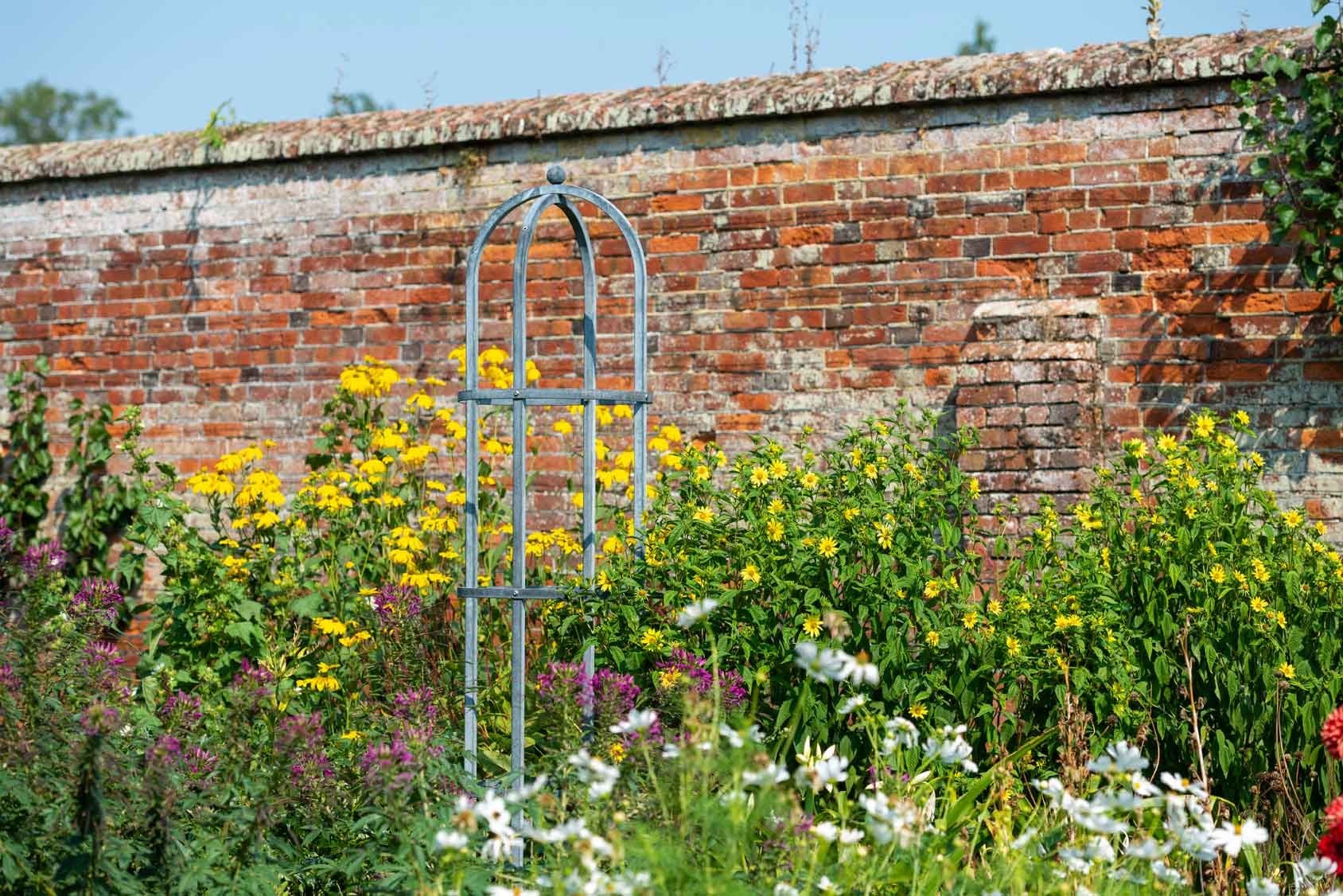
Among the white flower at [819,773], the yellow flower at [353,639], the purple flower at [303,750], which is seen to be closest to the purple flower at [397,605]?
the yellow flower at [353,639]

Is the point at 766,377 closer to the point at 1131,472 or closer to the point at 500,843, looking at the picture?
the point at 1131,472

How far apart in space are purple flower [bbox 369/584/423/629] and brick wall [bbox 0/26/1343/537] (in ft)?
6.09

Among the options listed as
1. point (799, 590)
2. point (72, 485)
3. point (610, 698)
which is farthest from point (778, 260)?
point (72, 485)

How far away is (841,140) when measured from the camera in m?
6.04

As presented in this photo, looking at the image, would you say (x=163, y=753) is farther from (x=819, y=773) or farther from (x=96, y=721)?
(x=819, y=773)

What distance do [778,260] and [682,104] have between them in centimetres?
80

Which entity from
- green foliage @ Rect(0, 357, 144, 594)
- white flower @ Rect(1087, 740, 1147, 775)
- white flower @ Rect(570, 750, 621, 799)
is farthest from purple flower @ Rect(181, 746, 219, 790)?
green foliage @ Rect(0, 357, 144, 594)

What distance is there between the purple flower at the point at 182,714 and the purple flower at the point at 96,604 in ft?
0.94

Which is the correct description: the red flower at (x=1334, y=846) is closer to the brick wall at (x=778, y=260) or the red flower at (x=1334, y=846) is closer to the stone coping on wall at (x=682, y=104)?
the brick wall at (x=778, y=260)

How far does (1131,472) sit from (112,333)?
199 inches

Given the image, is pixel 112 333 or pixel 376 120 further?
pixel 112 333

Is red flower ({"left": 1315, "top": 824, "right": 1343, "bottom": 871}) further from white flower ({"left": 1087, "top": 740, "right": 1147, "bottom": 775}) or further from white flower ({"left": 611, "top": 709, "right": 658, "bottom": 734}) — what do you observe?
white flower ({"left": 611, "top": 709, "right": 658, "bottom": 734})

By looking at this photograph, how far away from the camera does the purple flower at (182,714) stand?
3.80 m

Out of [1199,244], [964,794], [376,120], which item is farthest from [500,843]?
[376,120]
